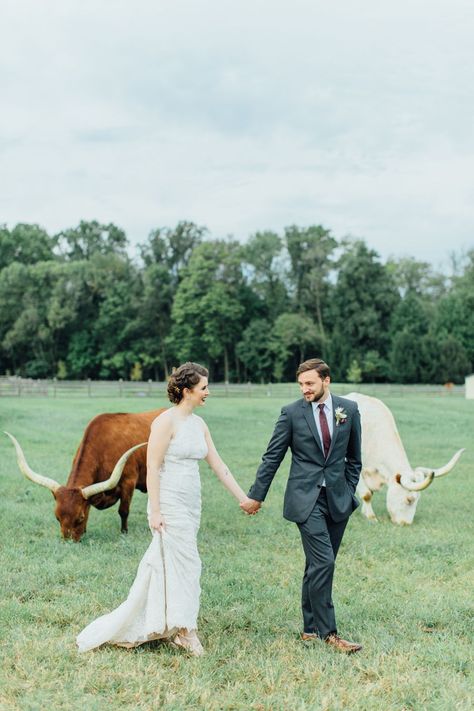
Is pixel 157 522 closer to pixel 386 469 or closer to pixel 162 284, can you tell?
pixel 386 469

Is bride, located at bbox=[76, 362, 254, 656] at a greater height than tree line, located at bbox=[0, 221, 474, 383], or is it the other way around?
tree line, located at bbox=[0, 221, 474, 383]

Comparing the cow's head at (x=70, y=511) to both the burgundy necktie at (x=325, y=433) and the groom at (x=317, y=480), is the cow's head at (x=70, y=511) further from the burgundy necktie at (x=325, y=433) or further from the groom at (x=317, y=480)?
the burgundy necktie at (x=325, y=433)

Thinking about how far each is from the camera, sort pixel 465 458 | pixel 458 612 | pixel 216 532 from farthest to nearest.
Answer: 1. pixel 465 458
2. pixel 216 532
3. pixel 458 612

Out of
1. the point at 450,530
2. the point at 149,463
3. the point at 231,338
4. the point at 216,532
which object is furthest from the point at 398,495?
the point at 231,338

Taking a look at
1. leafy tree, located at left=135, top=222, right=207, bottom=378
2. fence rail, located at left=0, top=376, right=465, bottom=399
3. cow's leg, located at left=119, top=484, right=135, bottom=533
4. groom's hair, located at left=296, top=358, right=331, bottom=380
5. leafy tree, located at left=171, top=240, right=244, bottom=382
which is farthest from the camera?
leafy tree, located at left=135, top=222, right=207, bottom=378

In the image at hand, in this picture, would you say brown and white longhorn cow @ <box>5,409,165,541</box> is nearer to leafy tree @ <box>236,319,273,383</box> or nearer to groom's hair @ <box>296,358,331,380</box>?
groom's hair @ <box>296,358,331,380</box>

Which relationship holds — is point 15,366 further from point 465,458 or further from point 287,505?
point 287,505

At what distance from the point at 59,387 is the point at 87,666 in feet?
147

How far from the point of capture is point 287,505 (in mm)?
5707

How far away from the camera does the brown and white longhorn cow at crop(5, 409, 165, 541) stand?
8656 millimetres

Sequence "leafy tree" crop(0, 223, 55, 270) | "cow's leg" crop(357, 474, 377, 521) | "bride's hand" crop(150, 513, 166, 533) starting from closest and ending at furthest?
"bride's hand" crop(150, 513, 166, 533), "cow's leg" crop(357, 474, 377, 521), "leafy tree" crop(0, 223, 55, 270)

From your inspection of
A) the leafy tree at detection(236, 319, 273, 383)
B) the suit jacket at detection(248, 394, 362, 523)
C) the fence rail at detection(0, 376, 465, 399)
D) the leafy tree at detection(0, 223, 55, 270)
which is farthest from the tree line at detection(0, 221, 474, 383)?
the suit jacket at detection(248, 394, 362, 523)

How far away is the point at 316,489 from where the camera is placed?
559 cm

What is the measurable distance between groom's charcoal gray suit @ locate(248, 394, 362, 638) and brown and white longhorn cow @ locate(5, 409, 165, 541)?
2.97 meters
